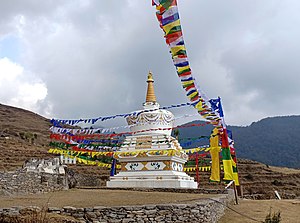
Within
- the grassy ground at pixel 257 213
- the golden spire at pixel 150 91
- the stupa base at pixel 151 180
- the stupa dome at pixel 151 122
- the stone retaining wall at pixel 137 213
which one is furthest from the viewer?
the golden spire at pixel 150 91

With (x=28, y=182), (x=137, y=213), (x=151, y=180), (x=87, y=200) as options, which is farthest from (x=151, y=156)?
(x=137, y=213)

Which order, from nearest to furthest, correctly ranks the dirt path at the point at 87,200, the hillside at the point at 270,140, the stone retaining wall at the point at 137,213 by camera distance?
the stone retaining wall at the point at 137,213 < the dirt path at the point at 87,200 < the hillside at the point at 270,140

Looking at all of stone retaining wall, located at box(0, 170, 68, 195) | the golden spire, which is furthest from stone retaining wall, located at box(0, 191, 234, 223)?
the golden spire

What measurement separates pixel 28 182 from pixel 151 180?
20.2 feet

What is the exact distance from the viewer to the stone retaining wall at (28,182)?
12.3 m

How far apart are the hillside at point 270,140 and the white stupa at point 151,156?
85.6 metres

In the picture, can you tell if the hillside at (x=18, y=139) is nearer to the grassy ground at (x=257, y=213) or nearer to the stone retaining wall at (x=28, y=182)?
Answer: the stone retaining wall at (x=28, y=182)

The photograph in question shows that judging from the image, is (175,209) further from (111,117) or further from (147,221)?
(111,117)

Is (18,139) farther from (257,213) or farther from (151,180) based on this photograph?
(257,213)

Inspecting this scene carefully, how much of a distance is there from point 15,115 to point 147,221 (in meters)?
128

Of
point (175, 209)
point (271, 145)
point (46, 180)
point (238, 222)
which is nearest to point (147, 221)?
point (175, 209)

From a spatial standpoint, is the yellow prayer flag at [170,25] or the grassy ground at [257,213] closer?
the yellow prayer flag at [170,25]

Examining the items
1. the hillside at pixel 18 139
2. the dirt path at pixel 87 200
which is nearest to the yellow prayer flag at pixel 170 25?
the dirt path at pixel 87 200

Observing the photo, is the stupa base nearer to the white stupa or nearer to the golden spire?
the white stupa
